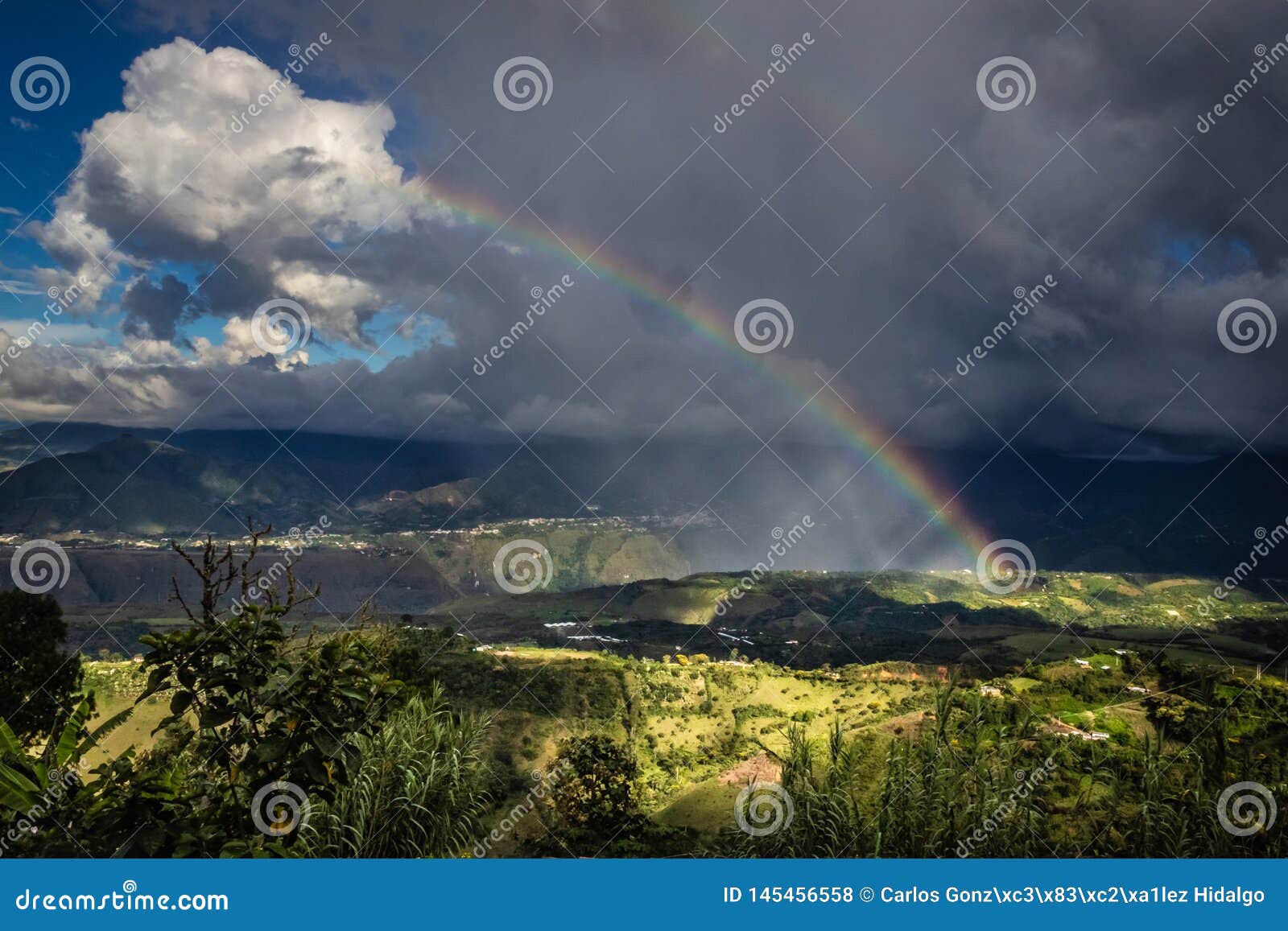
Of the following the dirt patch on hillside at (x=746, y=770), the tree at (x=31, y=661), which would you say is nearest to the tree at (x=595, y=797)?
the dirt patch on hillside at (x=746, y=770)

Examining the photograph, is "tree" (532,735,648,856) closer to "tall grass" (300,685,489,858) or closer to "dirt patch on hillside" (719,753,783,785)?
"dirt patch on hillside" (719,753,783,785)

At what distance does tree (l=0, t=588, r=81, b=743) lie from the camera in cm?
2419

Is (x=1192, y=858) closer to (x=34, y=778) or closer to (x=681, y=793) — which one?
(x=34, y=778)

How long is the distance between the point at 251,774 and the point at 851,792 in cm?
512

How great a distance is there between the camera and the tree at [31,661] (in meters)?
24.2

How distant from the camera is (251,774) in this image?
18.3 ft

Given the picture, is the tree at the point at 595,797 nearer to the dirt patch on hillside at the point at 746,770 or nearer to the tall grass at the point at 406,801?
the dirt patch on hillside at the point at 746,770

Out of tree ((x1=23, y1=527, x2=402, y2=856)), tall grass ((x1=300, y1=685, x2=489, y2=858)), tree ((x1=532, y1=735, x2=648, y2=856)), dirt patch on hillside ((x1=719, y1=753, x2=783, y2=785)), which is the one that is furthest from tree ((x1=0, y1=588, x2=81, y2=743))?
tall grass ((x1=300, y1=685, x2=489, y2=858))

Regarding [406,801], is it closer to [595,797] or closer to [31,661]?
[595,797]

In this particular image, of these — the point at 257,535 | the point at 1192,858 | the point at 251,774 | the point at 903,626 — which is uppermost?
the point at 903,626

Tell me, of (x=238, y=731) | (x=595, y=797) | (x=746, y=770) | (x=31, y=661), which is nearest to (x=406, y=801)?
(x=238, y=731)

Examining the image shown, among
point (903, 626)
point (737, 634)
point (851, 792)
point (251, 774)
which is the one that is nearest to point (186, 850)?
point (251, 774)

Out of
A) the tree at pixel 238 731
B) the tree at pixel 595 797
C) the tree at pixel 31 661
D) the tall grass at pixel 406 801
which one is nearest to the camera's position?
the tree at pixel 238 731

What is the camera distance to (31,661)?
26609mm
